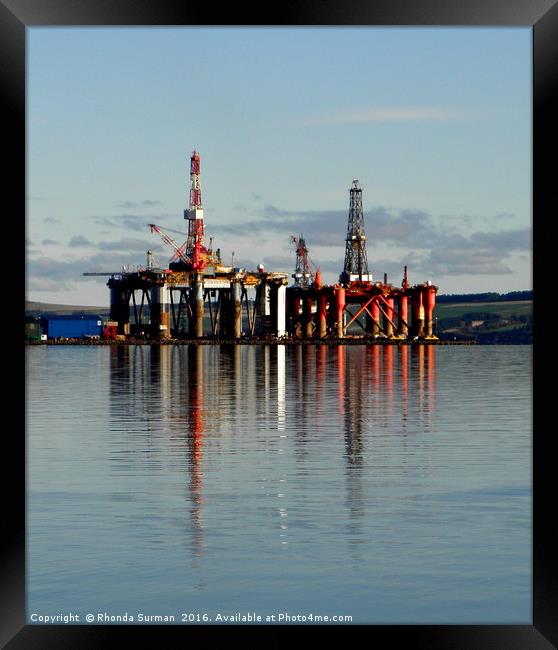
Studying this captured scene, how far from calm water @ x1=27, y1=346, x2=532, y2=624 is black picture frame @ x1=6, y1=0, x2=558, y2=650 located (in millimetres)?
3507

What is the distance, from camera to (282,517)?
25016mm

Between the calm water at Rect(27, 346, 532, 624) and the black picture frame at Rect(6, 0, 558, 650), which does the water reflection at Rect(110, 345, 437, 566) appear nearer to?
the calm water at Rect(27, 346, 532, 624)

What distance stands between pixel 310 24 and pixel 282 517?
13.8 metres

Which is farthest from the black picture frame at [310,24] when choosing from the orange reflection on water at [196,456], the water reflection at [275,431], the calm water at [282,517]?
the orange reflection on water at [196,456]

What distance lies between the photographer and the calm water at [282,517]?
1794 cm

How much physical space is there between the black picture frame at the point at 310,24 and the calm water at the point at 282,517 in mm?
3507

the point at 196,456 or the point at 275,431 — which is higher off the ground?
the point at 196,456

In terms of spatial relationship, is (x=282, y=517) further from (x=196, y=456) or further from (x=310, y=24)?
(x=310, y=24)

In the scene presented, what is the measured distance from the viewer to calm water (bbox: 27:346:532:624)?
58.9ft

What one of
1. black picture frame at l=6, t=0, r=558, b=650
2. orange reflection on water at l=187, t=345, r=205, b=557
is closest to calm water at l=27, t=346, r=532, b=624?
orange reflection on water at l=187, t=345, r=205, b=557

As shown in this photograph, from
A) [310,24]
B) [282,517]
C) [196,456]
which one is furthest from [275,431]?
[310,24]

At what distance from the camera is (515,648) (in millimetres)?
12617

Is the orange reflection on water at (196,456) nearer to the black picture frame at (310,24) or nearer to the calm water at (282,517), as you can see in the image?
the calm water at (282,517)

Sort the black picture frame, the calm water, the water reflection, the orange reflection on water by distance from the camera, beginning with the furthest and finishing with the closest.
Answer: the water reflection
the orange reflection on water
the calm water
the black picture frame
